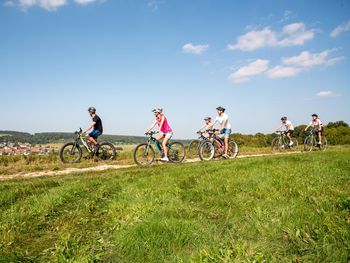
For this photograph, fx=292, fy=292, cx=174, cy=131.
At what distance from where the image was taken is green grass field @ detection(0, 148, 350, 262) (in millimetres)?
3434

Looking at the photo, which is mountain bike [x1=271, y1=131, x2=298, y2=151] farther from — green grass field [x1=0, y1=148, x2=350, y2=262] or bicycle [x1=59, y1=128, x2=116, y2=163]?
green grass field [x1=0, y1=148, x2=350, y2=262]

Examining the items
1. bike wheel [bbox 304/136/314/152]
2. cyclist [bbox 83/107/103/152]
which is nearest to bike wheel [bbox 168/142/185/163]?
cyclist [bbox 83/107/103/152]

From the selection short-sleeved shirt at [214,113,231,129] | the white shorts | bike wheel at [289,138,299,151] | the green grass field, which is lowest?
the green grass field

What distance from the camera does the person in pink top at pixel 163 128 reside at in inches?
582

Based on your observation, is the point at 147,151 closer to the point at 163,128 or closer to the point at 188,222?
the point at 163,128

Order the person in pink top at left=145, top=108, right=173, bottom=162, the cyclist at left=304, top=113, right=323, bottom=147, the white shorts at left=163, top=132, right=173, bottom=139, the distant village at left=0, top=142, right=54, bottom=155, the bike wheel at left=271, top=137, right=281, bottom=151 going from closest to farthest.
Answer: the person in pink top at left=145, top=108, right=173, bottom=162 < the white shorts at left=163, top=132, right=173, bottom=139 < the distant village at left=0, top=142, right=54, bottom=155 < the cyclist at left=304, top=113, right=323, bottom=147 < the bike wheel at left=271, top=137, right=281, bottom=151

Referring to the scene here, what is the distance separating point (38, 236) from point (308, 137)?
20871 millimetres

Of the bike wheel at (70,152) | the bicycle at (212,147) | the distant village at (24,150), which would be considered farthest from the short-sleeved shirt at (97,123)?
the bicycle at (212,147)

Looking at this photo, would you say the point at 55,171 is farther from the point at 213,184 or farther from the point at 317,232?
the point at 317,232

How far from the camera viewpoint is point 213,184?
6.95 metres

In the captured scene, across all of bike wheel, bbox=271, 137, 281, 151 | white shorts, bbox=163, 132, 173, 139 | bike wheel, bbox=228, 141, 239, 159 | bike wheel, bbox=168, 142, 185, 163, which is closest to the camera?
white shorts, bbox=163, 132, 173, 139

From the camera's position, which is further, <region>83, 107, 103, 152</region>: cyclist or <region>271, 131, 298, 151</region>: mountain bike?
<region>271, 131, 298, 151</region>: mountain bike

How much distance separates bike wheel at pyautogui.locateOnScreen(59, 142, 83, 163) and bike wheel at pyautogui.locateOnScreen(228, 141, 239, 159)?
344 inches

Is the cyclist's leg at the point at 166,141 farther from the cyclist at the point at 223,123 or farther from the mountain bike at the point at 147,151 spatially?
the cyclist at the point at 223,123
